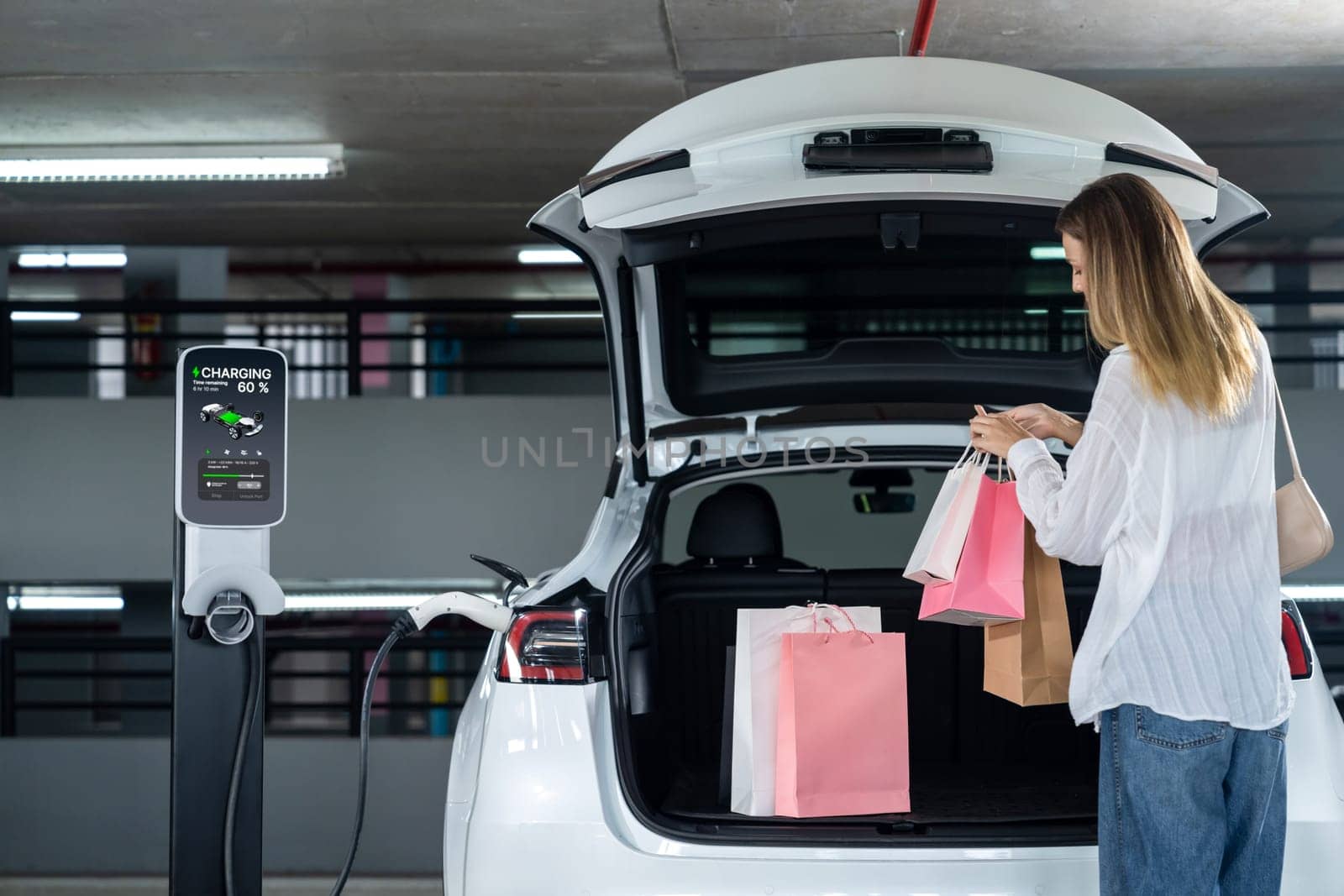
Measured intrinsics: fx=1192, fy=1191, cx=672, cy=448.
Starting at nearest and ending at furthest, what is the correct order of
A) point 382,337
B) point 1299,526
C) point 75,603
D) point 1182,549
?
point 1182,549
point 1299,526
point 382,337
point 75,603

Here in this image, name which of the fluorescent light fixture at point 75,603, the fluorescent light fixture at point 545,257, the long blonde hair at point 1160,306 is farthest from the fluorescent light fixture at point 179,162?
the fluorescent light fixture at point 75,603

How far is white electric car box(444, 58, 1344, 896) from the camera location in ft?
5.29

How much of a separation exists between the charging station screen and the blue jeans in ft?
4.59

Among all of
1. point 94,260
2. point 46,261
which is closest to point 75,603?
point 94,260

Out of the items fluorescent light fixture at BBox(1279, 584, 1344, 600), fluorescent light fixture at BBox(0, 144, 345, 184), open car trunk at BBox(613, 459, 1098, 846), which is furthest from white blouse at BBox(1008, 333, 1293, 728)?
fluorescent light fixture at BBox(1279, 584, 1344, 600)

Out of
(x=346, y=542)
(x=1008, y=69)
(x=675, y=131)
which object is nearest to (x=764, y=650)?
(x=675, y=131)

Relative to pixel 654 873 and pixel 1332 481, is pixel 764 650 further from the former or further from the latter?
pixel 1332 481

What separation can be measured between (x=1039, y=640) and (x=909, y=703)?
3.11 ft

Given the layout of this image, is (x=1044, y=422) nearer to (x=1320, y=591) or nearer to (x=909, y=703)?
(x=909, y=703)

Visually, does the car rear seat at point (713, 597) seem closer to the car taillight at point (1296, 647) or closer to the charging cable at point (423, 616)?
the charging cable at point (423, 616)

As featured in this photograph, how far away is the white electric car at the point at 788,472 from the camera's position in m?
1.61

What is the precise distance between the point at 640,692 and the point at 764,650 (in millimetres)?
258

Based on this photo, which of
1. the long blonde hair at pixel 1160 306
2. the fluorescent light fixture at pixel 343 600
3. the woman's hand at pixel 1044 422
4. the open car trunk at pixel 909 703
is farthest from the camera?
the fluorescent light fixture at pixel 343 600

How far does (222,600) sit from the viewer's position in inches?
82.1
